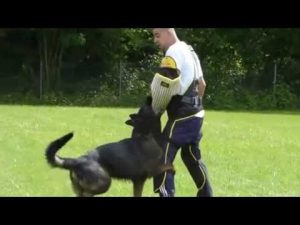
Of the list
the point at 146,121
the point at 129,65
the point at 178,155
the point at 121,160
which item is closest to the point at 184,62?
the point at 146,121

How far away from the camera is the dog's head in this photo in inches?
213

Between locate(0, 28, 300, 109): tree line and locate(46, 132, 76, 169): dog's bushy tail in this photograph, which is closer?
locate(46, 132, 76, 169): dog's bushy tail

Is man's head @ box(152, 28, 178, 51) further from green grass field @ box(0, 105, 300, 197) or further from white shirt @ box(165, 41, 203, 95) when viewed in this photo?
green grass field @ box(0, 105, 300, 197)

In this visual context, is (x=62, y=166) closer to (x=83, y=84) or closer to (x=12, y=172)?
(x=12, y=172)

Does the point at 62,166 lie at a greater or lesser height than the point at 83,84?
greater

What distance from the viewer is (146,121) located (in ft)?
17.8

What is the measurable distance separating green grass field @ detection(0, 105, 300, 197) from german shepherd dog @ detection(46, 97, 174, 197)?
2.81 ft

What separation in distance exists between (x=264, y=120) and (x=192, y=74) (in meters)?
13.9

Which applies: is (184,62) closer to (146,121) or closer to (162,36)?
(162,36)

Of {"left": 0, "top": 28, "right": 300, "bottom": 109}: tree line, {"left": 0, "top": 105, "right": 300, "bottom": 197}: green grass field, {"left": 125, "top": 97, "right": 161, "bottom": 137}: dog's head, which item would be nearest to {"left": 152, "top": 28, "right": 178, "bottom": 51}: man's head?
{"left": 125, "top": 97, "right": 161, "bottom": 137}: dog's head

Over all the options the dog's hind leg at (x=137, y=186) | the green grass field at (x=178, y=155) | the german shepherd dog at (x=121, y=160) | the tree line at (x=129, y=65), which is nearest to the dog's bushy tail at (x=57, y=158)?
Result: the german shepherd dog at (x=121, y=160)

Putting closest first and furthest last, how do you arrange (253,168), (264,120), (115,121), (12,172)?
(12,172), (253,168), (115,121), (264,120)

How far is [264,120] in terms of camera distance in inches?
747
